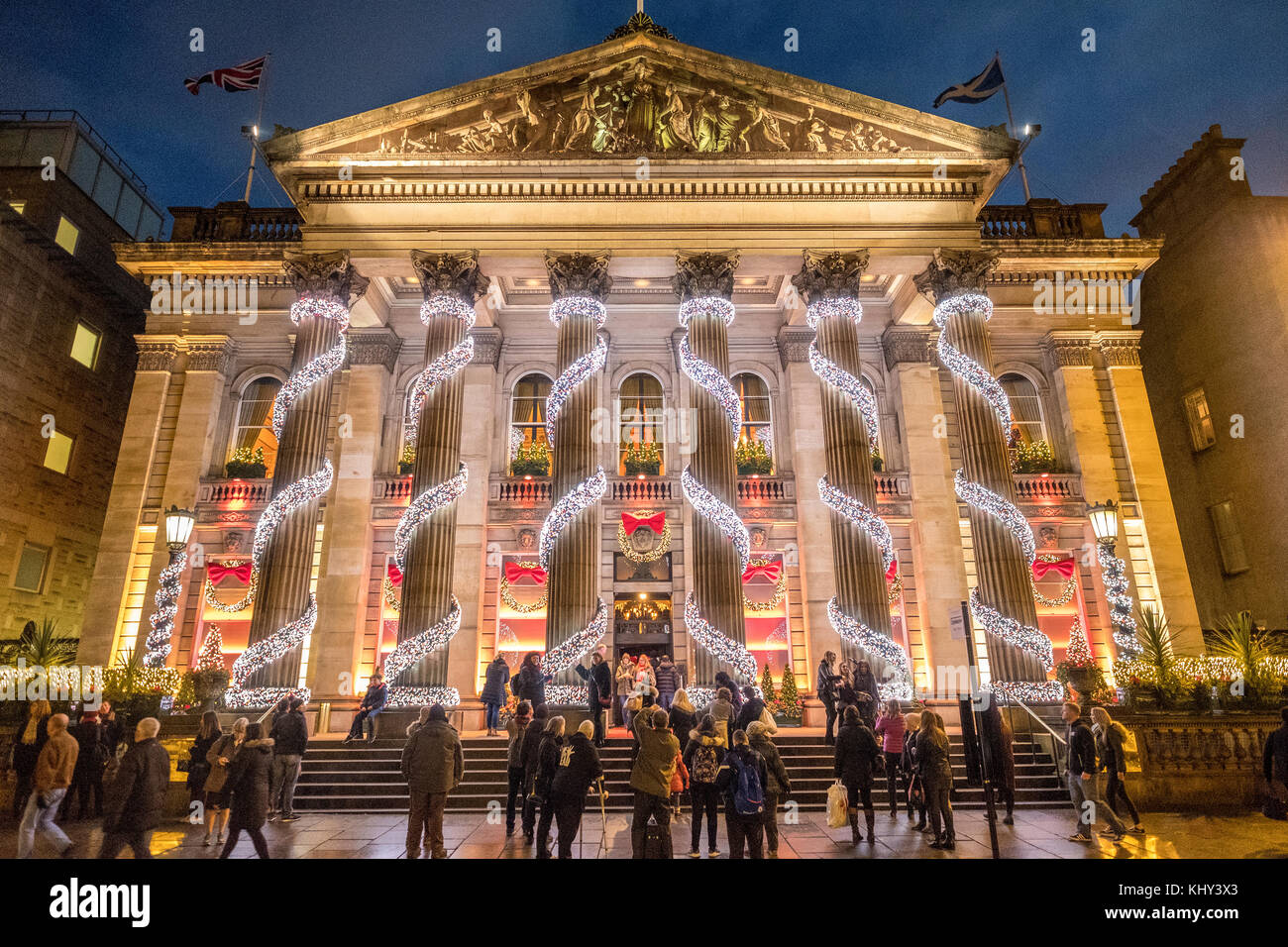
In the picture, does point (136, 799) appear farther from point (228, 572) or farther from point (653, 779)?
point (228, 572)

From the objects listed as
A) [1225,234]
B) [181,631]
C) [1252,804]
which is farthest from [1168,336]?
[181,631]

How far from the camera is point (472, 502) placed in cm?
2258

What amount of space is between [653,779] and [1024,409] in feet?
69.9

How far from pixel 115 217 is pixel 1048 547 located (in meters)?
35.8

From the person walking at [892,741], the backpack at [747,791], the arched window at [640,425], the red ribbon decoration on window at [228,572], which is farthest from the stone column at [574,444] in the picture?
the red ribbon decoration on window at [228,572]

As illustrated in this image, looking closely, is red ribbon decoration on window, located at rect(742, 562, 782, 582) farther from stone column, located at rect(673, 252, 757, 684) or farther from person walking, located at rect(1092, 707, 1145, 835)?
person walking, located at rect(1092, 707, 1145, 835)

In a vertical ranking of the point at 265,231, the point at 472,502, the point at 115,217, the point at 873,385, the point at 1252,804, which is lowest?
the point at 1252,804

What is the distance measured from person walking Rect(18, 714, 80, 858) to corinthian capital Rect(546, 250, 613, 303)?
564 inches

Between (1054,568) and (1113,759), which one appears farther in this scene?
(1054,568)

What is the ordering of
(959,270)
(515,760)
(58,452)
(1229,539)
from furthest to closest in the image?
(1229,539) < (58,452) < (959,270) < (515,760)

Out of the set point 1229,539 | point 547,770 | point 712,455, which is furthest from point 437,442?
point 1229,539

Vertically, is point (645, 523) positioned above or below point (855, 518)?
above

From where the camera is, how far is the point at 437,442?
1877 cm
